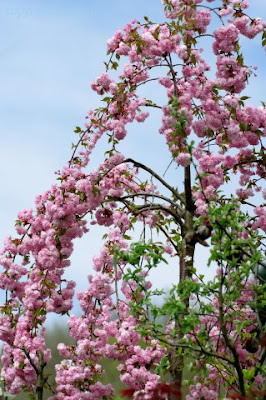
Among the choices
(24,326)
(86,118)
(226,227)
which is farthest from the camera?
(86,118)

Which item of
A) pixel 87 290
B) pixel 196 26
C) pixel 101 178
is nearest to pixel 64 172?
pixel 101 178

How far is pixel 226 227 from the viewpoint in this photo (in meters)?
4.19

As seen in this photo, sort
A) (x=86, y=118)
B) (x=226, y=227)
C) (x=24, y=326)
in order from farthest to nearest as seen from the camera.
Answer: (x=86, y=118), (x=24, y=326), (x=226, y=227)

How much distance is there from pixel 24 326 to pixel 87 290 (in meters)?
0.63

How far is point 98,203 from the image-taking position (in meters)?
5.73

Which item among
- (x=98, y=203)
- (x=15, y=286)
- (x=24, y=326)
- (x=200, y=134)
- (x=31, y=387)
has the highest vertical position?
(x=200, y=134)

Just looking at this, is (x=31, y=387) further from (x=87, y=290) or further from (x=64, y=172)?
(x=64, y=172)

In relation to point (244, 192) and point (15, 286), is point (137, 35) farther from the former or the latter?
point (15, 286)

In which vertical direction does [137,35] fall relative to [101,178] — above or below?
above

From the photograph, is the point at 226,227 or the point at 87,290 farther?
the point at 87,290

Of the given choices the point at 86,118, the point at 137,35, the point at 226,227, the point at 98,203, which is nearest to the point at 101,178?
the point at 98,203

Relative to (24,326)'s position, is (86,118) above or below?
above

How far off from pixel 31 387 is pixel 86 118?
2539 mm

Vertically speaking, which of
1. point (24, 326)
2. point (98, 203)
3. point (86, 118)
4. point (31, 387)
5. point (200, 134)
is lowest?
point (31, 387)
